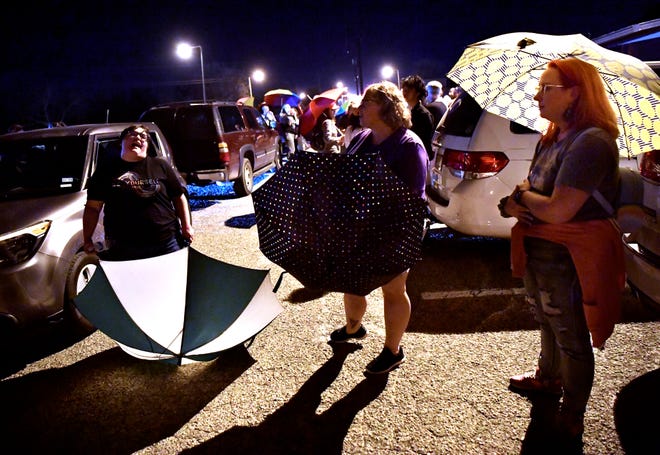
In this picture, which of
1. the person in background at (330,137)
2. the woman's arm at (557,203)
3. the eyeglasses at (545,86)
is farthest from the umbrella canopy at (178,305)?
the person in background at (330,137)

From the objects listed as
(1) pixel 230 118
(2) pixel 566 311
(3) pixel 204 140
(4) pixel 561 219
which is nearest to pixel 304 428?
(2) pixel 566 311

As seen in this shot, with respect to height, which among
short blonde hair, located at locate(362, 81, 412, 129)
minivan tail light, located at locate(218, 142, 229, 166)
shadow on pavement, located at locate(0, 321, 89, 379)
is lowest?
shadow on pavement, located at locate(0, 321, 89, 379)

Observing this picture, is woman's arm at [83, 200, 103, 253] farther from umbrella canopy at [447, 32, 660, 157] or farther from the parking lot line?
the parking lot line

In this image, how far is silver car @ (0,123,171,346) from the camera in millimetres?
3525

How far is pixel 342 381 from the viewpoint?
3.31 m

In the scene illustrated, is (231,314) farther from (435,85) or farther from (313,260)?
(435,85)

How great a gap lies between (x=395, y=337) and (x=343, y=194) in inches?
60.7

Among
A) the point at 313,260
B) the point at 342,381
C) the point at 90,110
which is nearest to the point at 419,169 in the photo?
the point at 313,260

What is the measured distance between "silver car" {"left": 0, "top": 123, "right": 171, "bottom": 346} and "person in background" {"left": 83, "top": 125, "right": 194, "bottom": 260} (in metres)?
0.34

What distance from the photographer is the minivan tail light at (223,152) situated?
9.91 meters

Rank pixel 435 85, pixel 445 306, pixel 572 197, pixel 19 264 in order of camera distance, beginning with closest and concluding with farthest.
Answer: pixel 572 197 < pixel 19 264 < pixel 445 306 < pixel 435 85

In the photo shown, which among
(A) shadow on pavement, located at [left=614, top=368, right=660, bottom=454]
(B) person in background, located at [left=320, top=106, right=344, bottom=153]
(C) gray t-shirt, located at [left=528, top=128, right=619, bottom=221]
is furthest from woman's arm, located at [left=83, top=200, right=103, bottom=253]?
(B) person in background, located at [left=320, top=106, right=344, bottom=153]

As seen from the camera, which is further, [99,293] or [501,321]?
[501,321]

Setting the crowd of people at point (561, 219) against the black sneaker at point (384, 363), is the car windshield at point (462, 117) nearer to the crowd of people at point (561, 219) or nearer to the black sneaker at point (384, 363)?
the crowd of people at point (561, 219)
